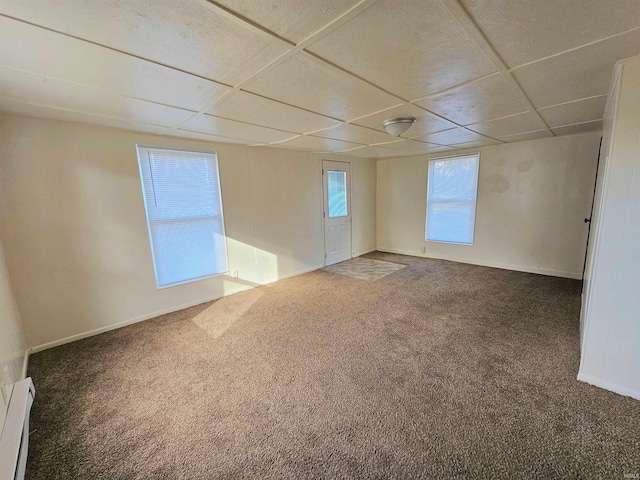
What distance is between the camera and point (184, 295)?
3.38 meters

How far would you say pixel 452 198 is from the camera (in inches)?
196

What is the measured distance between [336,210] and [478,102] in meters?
3.31

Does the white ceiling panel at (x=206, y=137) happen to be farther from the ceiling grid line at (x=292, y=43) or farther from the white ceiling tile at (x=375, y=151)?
the white ceiling tile at (x=375, y=151)

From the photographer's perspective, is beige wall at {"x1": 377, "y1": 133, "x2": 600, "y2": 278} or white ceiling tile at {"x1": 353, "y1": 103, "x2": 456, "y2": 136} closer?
white ceiling tile at {"x1": 353, "y1": 103, "x2": 456, "y2": 136}

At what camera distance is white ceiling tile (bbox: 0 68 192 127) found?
1.59 meters

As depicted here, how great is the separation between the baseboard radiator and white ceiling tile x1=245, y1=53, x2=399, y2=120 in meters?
2.32

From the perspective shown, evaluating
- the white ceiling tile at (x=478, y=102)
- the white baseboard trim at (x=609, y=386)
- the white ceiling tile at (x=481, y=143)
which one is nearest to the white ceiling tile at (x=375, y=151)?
the white ceiling tile at (x=481, y=143)

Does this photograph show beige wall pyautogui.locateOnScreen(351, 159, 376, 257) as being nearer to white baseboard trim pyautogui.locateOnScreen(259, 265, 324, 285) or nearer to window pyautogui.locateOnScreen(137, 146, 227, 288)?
white baseboard trim pyautogui.locateOnScreen(259, 265, 324, 285)

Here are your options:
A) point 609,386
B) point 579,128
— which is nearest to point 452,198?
point 579,128

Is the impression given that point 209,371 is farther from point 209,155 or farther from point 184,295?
point 209,155

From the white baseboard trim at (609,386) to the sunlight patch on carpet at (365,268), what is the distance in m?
2.62

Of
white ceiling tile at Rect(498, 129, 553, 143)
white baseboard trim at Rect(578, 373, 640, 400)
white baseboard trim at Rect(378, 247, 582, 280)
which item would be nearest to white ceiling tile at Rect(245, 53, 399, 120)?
white baseboard trim at Rect(578, 373, 640, 400)

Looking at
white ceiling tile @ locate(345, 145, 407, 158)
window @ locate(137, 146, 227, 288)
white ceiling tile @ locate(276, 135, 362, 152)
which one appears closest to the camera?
window @ locate(137, 146, 227, 288)

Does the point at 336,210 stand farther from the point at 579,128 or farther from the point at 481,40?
the point at 481,40
